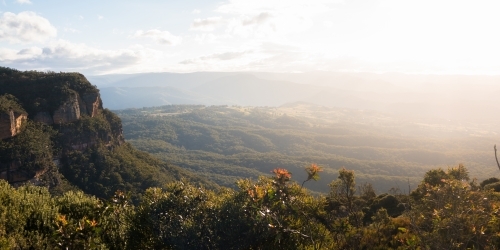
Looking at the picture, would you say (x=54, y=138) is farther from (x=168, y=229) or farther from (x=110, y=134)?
(x=168, y=229)

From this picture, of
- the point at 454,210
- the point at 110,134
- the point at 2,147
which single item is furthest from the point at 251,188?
the point at 110,134

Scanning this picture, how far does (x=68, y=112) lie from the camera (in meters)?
66.6

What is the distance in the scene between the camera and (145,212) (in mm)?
17297

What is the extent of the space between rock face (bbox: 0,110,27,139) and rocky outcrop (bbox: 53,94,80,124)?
894cm

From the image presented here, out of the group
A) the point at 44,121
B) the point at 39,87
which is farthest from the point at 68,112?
the point at 39,87

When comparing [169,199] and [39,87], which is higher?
[39,87]

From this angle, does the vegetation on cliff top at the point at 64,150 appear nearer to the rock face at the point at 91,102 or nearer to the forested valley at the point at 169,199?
the forested valley at the point at 169,199

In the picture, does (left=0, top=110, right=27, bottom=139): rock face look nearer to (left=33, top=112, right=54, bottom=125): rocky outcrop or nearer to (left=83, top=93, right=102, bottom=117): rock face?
(left=33, top=112, right=54, bottom=125): rocky outcrop

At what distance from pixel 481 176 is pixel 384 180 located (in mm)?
43037

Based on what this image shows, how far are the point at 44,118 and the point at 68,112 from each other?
475 centimetres

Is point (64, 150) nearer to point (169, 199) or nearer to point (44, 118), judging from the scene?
point (44, 118)

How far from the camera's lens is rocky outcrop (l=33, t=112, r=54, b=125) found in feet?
202

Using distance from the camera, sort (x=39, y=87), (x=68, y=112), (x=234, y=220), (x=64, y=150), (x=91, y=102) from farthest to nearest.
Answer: (x=91, y=102), (x=39, y=87), (x=68, y=112), (x=64, y=150), (x=234, y=220)

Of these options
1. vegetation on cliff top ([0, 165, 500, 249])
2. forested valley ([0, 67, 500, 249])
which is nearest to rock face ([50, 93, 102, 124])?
forested valley ([0, 67, 500, 249])
